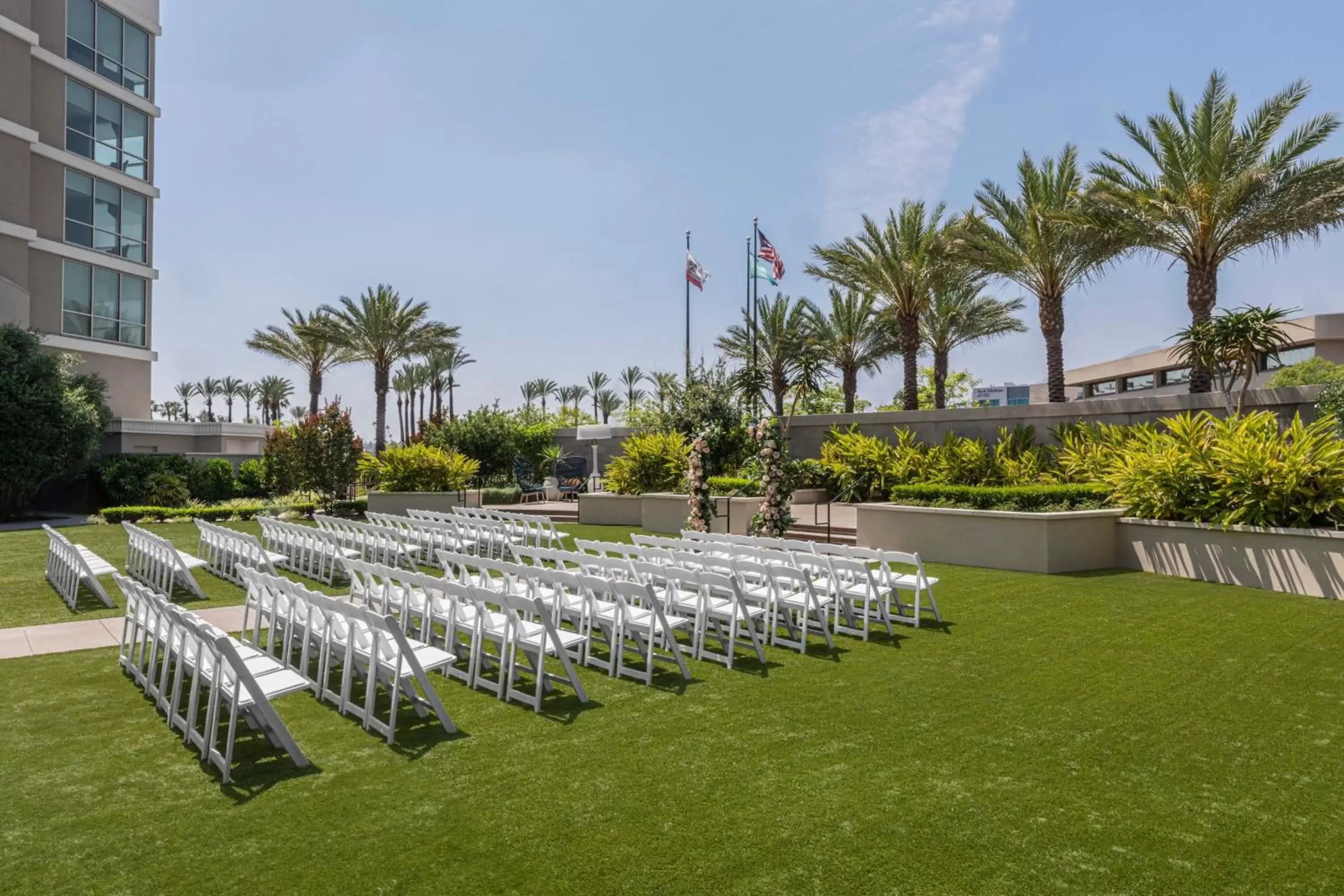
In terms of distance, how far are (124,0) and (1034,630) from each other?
1387 inches

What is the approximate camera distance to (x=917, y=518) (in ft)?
46.5

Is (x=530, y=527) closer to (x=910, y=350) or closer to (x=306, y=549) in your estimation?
(x=306, y=549)

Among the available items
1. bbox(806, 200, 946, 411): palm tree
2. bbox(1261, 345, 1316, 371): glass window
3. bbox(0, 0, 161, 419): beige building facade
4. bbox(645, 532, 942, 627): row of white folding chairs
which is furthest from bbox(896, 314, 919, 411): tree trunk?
bbox(1261, 345, 1316, 371): glass window

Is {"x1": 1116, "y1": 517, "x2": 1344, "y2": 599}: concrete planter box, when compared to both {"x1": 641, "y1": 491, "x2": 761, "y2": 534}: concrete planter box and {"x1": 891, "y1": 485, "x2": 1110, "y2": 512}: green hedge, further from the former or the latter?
{"x1": 641, "y1": 491, "x2": 761, "y2": 534}: concrete planter box

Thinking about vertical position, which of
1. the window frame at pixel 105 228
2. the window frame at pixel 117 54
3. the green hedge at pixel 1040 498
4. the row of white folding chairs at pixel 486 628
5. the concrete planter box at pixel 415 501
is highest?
the window frame at pixel 117 54

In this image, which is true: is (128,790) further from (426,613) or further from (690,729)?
(690,729)

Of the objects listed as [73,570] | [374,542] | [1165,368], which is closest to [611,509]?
[374,542]

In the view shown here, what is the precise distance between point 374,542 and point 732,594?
7.65m

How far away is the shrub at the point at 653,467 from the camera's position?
20.8m

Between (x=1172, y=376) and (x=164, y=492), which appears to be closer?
(x=164, y=492)

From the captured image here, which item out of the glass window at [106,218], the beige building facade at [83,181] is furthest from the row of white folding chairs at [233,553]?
the glass window at [106,218]

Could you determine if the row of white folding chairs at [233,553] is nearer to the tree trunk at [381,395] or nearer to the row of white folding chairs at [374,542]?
the row of white folding chairs at [374,542]

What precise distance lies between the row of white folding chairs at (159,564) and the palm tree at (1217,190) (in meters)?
18.0

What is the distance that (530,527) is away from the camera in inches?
637
